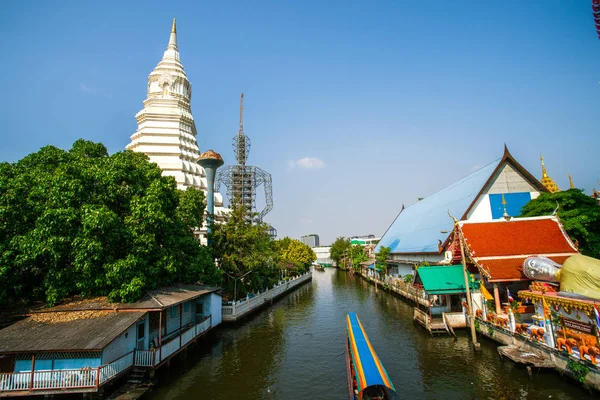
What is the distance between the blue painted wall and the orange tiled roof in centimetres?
762

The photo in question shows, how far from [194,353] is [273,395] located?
7.77 meters

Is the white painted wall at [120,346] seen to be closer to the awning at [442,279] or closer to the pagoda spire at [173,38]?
the awning at [442,279]

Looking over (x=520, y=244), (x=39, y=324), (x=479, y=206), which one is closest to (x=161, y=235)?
(x=39, y=324)

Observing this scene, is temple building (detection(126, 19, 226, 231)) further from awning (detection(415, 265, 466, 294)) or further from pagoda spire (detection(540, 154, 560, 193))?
pagoda spire (detection(540, 154, 560, 193))

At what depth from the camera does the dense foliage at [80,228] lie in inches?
592

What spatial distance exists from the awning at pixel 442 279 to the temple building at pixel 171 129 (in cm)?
2381

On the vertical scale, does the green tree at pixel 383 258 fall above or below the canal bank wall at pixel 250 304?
above

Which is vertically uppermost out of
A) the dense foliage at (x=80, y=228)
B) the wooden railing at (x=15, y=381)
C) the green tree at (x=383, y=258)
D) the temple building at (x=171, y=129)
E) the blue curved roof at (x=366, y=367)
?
the temple building at (x=171, y=129)

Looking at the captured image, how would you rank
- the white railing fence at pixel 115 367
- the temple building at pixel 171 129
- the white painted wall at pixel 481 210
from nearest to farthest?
1. the white railing fence at pixel 115 367
2. the white painted wall at pixel 481 210
3. the temple building at pixel 171 129

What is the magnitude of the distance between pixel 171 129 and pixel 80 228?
2931 cm

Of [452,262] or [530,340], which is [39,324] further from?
[452,262]

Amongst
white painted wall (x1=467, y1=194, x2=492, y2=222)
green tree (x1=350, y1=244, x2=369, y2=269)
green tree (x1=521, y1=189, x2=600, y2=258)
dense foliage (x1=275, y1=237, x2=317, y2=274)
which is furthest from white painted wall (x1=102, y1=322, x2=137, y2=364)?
green tree (x1=350, y1=244, x2=369, y2=269)

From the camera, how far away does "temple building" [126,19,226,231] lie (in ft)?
133

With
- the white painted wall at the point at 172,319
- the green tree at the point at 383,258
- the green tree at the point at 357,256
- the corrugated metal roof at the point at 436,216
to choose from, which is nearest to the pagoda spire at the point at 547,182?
the corrugated metal roof at the point at 436,216
